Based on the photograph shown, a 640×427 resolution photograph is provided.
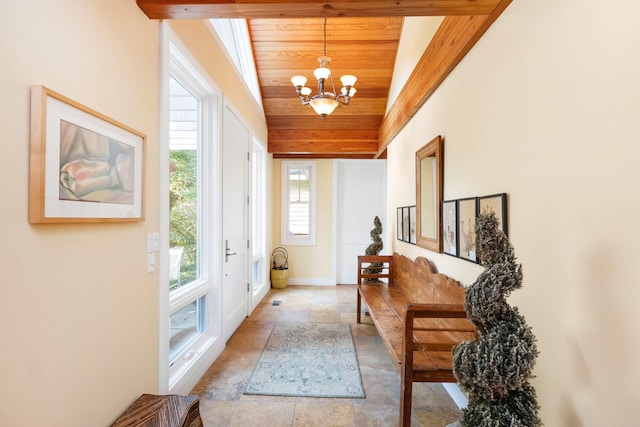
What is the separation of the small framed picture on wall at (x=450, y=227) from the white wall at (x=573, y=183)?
45 cm

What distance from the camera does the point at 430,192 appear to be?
8.98 feet

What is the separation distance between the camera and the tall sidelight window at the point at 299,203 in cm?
584

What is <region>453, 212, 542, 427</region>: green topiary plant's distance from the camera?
1117 millimetres

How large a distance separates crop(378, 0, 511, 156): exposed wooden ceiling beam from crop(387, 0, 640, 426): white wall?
0.39ft

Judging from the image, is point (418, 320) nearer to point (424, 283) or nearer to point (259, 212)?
point (424, 283)

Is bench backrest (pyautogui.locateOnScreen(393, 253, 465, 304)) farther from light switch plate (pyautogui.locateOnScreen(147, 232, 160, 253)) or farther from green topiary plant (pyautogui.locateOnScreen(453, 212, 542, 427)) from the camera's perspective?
light switch plate (pyautogui.locateOnScreen(147, 232, 160, 253))

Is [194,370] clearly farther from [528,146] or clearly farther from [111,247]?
[528,146]

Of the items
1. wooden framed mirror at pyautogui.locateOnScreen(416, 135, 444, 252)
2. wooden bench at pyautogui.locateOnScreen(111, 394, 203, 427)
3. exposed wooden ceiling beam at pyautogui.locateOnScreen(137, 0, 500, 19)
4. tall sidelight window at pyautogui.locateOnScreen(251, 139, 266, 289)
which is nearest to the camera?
wooden bench at pyautogui.locateOnScreen(111, 394, 203, 427)

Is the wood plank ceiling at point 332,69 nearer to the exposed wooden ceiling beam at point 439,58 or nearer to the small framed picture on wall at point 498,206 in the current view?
the exposed wooden ceiling beam at point 439,58

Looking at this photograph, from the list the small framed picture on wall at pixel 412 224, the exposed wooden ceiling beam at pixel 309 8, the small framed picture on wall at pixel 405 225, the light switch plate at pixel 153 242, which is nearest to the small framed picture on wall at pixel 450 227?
the small framed picture on wall at pixel 412 224

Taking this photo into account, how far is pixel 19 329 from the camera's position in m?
0.98

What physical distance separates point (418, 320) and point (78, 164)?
2.33 meters

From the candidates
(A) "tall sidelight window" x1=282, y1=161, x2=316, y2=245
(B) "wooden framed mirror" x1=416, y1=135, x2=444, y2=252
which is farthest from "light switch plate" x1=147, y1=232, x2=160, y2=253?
(A) "tall sidelight window" x1=282, y1=161, x2=316, y2=245

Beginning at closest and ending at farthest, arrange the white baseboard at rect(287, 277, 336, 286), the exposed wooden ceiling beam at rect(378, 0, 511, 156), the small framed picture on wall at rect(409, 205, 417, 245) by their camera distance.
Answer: the exposed wooden ceiling beam at rect(378, 0, 511, 156)
the small framed picture on wall at rect(409, 205, 417, 245)
the white baseboard at rect(287, 277, 336, 286)
